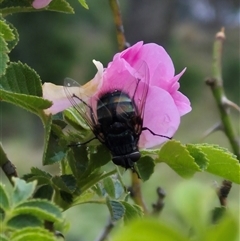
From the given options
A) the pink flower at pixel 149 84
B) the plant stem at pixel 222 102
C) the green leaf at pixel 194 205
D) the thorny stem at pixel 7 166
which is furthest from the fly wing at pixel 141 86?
the plant stem at pixel 222 102

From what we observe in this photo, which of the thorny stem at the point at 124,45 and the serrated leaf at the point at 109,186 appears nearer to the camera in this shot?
the serrated leaf at the point at 109,186

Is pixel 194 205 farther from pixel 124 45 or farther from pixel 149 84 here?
pixel 124 45

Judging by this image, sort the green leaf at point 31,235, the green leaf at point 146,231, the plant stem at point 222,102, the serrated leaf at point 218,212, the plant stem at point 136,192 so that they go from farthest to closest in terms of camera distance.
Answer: the plant stem at point 222,102
the plant stem at point 136,192
the serrated leaf at point 218,212
the green leaf at point 31,235
the green leaf at point 146,231

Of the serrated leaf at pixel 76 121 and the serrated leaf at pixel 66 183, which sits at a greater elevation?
the serrated leaf at pixel 76 121

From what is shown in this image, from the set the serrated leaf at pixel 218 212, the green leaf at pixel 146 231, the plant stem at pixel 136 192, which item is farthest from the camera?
the plant stem at pixel 136 192

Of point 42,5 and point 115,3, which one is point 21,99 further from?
point 115,3

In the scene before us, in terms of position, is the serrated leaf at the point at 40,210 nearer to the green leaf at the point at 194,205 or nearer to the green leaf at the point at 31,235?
the green leaf at the point at 31,235

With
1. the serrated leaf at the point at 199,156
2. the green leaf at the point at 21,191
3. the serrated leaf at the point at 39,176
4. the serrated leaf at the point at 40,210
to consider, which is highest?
the green leaf at the point at 21,191
